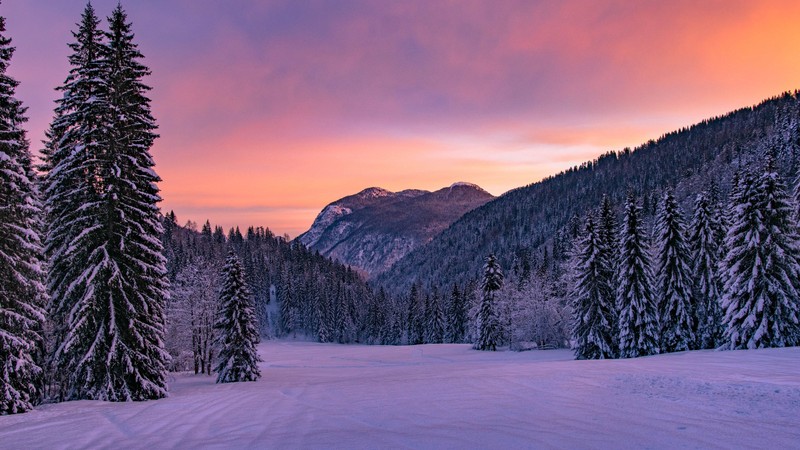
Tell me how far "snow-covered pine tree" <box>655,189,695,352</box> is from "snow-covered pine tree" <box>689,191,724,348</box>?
5.01 ft

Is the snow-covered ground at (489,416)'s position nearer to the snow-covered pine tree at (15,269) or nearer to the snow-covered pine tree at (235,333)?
the snow-covered pine tree at (15,269)

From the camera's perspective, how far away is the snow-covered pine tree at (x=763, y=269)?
3095 centimetres

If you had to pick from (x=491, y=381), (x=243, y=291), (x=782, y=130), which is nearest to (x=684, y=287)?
(x=491, y=381)

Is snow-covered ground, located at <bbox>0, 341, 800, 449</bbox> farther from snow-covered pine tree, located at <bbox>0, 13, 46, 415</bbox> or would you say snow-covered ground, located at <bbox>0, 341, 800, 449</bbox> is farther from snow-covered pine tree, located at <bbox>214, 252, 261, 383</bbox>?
snow-covered pine tree, located at <bbox>214, 252, 261, 383</bbox>

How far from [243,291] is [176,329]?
15.1m

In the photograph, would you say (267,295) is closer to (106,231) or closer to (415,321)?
(415,321)

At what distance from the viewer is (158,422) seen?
12367mm

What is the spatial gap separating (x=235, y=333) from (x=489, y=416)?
2931cm

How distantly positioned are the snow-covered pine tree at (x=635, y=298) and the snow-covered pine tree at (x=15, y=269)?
4027 cm

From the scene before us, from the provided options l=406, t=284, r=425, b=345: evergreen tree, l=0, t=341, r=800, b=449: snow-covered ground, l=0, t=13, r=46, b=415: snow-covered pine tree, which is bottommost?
l=406, t=284, r=425, b=345: evergreen tree

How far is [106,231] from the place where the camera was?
19.6 m

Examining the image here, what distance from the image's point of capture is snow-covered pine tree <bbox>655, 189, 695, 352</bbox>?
1523 inches

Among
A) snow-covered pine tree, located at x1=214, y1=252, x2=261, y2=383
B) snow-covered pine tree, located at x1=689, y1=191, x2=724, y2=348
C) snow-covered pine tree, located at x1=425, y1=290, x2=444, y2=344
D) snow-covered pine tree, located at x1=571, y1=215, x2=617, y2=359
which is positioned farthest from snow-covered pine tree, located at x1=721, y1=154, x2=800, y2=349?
snow-covered pine tree, located at x1=425, y1=290, x2=444, y2=344

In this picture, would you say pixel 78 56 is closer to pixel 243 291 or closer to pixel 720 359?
pixel 243 291
